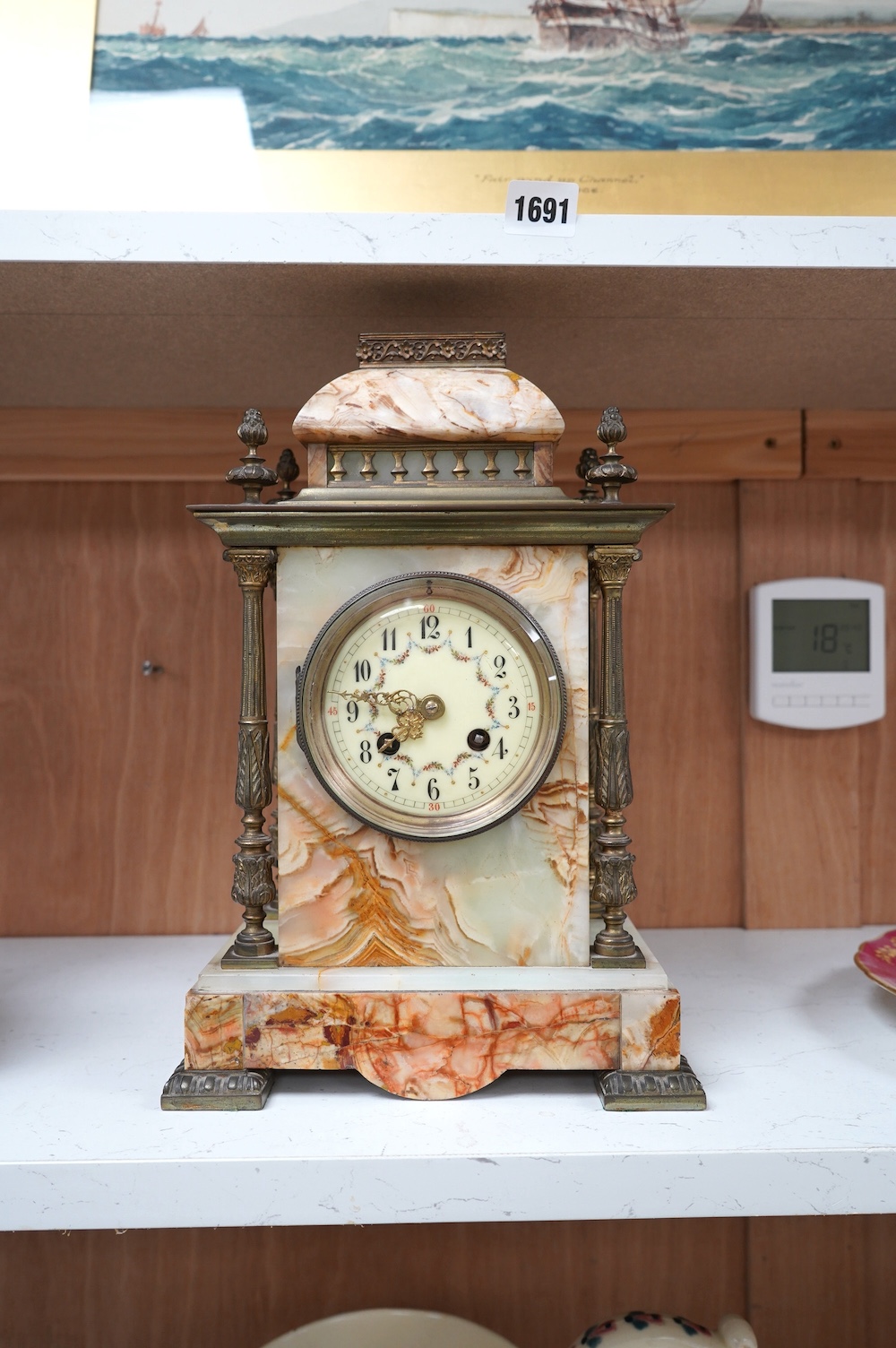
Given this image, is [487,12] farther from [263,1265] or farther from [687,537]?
[263,1265]

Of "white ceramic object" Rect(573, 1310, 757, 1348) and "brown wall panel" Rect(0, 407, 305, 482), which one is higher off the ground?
"brown wall panel" Rect(0, 407, 305, 482)

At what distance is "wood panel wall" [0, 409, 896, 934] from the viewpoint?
1119 millimetres

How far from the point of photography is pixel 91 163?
3.12 feet

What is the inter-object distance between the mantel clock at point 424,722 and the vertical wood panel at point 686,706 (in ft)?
1.36

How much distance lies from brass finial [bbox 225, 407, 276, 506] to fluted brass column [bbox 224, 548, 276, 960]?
1.8 inches

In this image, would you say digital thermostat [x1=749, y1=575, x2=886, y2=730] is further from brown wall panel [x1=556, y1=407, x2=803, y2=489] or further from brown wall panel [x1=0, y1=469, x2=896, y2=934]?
brown wall panel [x1=556, y1=407, x2=803, y2=489]

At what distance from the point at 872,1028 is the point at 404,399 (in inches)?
24.8

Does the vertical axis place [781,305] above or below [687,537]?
above

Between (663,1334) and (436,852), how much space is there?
462 mm

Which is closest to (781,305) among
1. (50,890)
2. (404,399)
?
(404,399)

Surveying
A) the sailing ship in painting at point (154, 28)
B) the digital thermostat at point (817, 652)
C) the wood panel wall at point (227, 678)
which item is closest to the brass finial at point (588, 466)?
the wood panel wall at point (227, 678)

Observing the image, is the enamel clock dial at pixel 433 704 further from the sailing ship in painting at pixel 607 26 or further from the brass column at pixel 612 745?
the sailing ship in painting at pixel 607 26

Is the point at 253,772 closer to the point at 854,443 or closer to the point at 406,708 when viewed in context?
the point at 406,708

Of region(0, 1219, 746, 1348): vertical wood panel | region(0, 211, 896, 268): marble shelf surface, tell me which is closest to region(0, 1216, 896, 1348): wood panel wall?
region(0, 1219, 746, 1348): vertical wood panel
